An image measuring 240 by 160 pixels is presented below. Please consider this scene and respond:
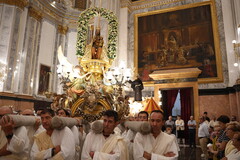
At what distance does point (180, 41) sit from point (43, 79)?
887cm

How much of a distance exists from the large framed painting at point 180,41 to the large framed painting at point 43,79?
5879 mm

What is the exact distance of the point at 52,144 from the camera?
286 centimetres

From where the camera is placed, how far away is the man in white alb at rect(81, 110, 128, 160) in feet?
9.00

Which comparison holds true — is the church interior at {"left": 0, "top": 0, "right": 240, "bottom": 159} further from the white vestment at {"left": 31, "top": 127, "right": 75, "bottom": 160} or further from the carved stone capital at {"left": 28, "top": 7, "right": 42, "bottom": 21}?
the white vestment at {"left": 31, "top": 127, "right": 75, "bottom": 160}

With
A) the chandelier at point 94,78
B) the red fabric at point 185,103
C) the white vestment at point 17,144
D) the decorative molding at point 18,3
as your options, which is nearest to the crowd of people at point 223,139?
the white vestment at point 17,144

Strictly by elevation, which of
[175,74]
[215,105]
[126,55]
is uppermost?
[126,55]

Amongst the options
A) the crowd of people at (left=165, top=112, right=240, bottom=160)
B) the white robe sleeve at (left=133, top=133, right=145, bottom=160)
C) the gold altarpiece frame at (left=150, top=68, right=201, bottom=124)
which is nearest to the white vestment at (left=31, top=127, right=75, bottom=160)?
the white robe sleeve at (left=133, top=133, right=145, bottom=160)

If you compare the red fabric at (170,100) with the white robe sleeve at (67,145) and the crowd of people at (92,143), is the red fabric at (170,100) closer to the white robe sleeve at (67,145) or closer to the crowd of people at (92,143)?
the crowd of people at (92,143)

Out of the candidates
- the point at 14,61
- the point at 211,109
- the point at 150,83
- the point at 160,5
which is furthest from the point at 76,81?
the point at 160,5

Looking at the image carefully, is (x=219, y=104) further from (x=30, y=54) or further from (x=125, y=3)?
(x=30, y=54)

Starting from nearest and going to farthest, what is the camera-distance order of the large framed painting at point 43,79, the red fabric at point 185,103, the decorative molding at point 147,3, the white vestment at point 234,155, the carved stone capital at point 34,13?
the white vestment at point 234,155 < the carved stone capital at point 34,13 < the large framed painting at point 43,79 < the red fabric at point 185,103 < the decorative molding at point 147,3

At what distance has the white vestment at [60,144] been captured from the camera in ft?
8.87

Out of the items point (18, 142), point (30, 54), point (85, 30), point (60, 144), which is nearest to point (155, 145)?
point (60, 144)

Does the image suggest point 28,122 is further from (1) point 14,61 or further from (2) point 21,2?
(2) point 21,2
